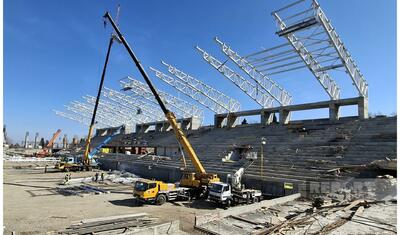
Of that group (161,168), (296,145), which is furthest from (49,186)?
(296,145)

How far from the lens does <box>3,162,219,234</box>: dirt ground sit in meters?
13.5

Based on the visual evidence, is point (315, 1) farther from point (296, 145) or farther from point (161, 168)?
point (161, 168)

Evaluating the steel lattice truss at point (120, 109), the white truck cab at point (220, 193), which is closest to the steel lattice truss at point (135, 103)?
the steel lattice truss at point (120, 109)

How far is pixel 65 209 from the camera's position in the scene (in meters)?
16.7

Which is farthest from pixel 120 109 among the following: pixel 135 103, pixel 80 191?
pixel 80 191

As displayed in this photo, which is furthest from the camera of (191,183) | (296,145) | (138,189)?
(296,145)

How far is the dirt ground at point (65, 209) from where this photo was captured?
44.4ft

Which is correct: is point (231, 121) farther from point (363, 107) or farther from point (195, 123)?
point (363, 107)

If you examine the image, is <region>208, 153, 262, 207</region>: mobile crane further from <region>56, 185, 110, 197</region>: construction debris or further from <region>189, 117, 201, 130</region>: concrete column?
<region>189, 117, 201, 130</region>: concrete column

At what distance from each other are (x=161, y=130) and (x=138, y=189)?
150 ft

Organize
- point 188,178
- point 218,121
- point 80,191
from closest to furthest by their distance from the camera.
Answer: point 188,178 → point 80,191 → point 218,121

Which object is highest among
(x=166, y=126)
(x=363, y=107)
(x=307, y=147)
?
(x=363, y=107)

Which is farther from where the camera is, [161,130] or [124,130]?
[124,130]

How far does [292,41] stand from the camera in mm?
25109
